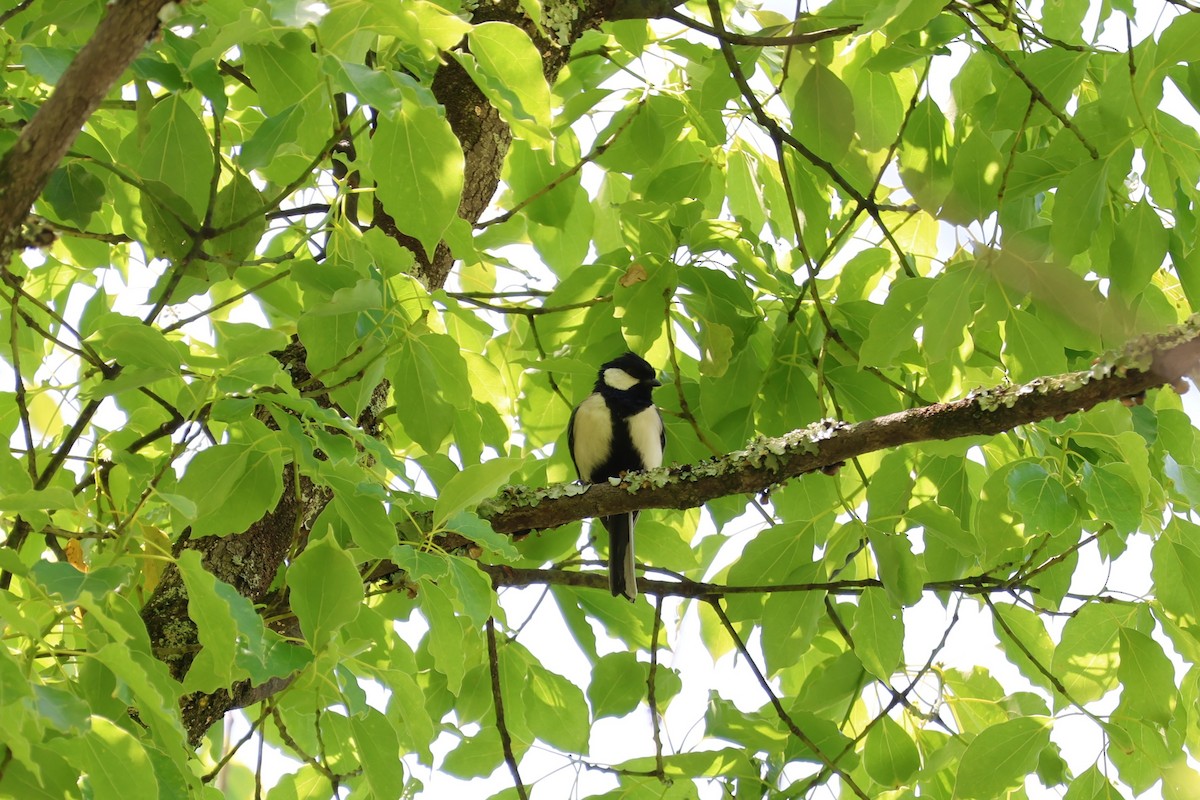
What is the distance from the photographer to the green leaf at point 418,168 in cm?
163

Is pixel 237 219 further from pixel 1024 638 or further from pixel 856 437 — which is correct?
pixel 1024 638

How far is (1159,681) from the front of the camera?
211 cm

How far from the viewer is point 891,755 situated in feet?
8.46

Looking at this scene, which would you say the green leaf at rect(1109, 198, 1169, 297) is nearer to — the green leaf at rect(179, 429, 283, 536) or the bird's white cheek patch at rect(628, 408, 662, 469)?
the green leaf at rect(179, 429, 283, 536)

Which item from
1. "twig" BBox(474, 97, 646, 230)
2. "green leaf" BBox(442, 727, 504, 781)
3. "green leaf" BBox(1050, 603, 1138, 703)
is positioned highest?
"twig" BBox(474, 97, 646, 230)

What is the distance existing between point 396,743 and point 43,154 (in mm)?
1090

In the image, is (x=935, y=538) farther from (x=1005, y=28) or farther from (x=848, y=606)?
(x=1005, y=28)

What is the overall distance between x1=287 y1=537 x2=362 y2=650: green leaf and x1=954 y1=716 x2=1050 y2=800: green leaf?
4.13 feet

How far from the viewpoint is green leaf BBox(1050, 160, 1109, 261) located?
1.92 meters

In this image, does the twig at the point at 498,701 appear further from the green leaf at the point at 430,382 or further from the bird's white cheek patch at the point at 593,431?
the bird's white cheek patch at the point at 593,431

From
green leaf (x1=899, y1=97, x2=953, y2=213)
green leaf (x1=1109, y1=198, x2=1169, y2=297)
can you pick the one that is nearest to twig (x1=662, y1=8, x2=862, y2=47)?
green leaf (x1=899, y1=97, x2=953, y2=213)

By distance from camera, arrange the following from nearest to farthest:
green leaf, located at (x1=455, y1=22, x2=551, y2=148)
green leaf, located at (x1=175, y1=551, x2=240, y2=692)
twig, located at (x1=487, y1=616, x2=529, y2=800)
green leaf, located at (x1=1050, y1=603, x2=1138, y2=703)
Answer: green leaf, located at (x1=175, y1=551, x2=240, y2=692), green leaf, located at (x1=455, y1=22, x2=551, y2=148), green leaf, located at (x1=1050, y1=603, x2=1138, y2=703), twig, located at (x1=487, y1=616, x2=529, y2=800)

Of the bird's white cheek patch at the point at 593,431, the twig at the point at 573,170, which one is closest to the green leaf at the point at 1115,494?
the twig at the point at 573,170

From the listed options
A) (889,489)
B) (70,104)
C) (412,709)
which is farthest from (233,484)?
(889,489)
